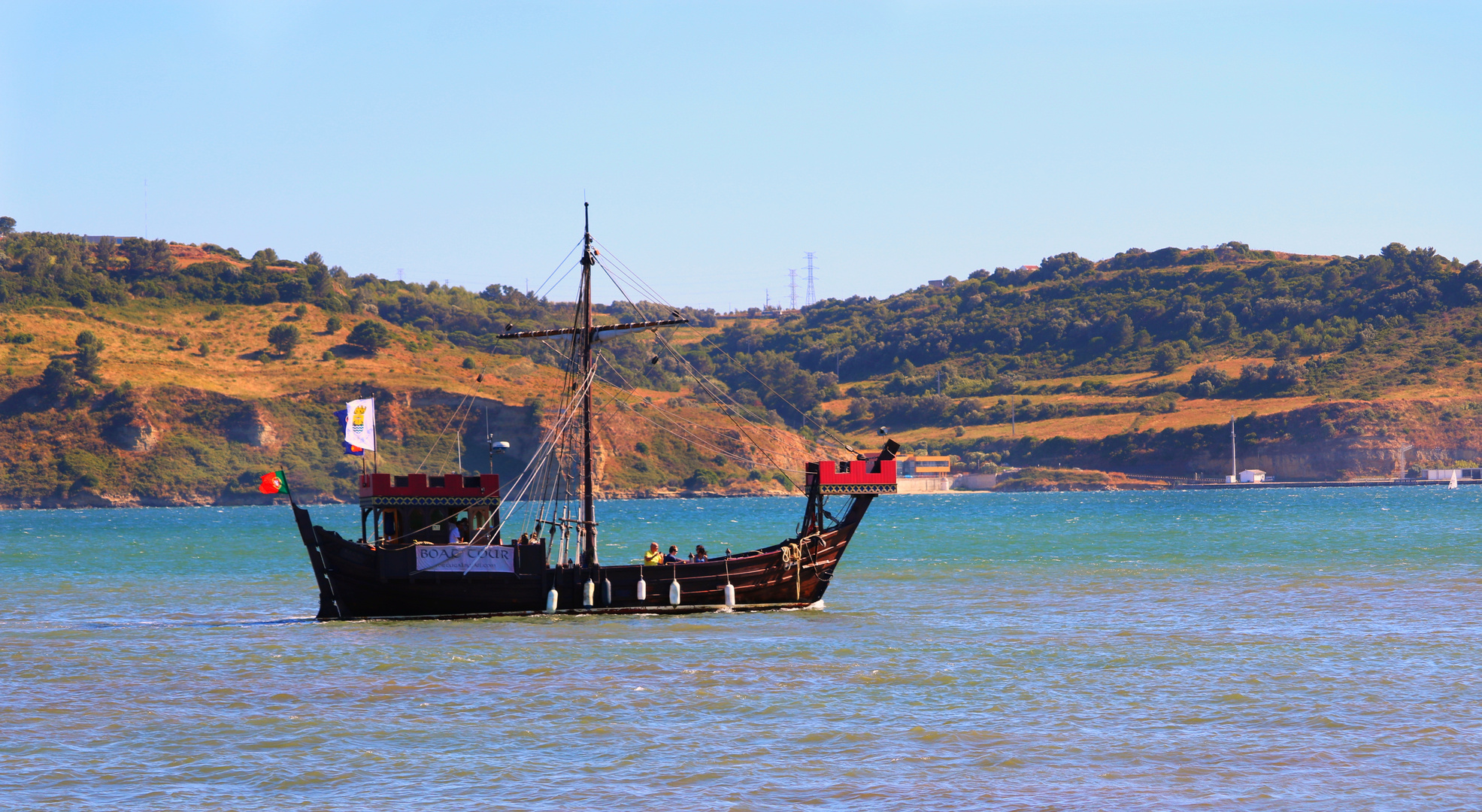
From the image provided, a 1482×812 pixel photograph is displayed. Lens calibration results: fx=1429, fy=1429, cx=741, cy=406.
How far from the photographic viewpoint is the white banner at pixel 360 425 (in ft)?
118

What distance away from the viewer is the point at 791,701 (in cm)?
2300

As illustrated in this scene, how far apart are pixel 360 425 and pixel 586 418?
5868mm

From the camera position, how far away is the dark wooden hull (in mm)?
33969

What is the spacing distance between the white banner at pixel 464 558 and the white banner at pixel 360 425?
3412 mm

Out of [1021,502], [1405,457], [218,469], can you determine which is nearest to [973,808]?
[1021,502]

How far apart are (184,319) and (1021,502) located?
10923 cm

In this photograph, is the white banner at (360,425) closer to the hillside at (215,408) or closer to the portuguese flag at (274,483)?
the portuguese flag at (274,483)

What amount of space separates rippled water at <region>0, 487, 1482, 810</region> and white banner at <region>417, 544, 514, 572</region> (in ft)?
4.59

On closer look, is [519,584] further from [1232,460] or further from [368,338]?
[1232,460]

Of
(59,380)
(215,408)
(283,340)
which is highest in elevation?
(283,340)

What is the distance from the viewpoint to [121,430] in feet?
526

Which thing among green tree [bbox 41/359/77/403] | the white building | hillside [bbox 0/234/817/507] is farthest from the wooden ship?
the white building

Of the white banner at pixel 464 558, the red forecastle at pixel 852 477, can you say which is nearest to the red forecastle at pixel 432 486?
the white banner at pixel 464 558

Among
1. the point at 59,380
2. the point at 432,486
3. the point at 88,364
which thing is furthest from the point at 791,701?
the point at 88,364
